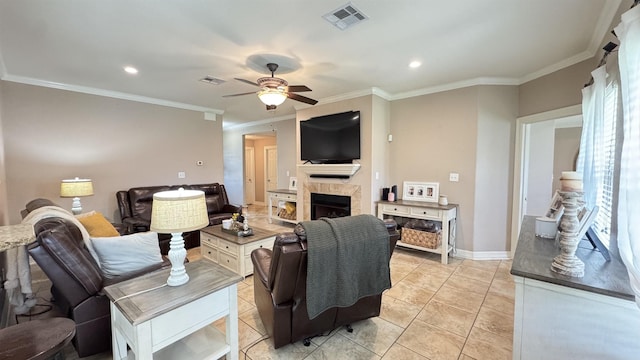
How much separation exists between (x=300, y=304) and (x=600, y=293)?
5.43 feet

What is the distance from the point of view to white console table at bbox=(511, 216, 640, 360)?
1229mm

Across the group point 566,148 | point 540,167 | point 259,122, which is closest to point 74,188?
point 259,122

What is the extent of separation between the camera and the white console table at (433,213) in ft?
12.1

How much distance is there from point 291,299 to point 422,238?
2.61m

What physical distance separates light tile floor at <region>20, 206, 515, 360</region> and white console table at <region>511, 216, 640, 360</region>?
72 cm

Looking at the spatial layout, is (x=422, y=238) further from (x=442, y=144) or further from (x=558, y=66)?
(x=558, y=66)

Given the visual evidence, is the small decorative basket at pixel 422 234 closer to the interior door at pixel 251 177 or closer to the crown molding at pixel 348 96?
the crown molding at pixel 348 96

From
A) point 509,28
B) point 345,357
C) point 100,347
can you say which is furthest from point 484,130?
point 100,347

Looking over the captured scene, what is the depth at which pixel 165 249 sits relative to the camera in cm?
393

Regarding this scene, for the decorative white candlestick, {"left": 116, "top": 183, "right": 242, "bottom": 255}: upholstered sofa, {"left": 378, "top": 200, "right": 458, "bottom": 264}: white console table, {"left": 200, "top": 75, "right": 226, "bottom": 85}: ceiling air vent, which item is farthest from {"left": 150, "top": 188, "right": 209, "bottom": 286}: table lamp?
{"left": 378, "top": 200, "right": 458, "bottom": 264}: white console table

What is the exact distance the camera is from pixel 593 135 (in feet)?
7.10

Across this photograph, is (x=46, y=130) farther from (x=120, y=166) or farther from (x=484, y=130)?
(x=484, y=130)

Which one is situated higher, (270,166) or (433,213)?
(270,166)

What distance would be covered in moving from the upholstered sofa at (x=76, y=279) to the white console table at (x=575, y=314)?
2.70 metres
